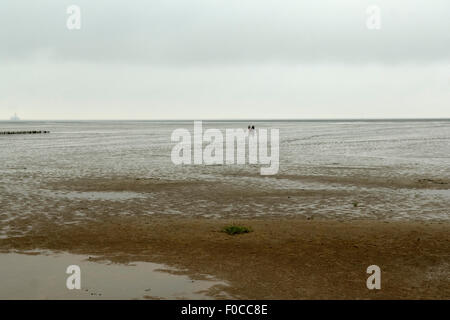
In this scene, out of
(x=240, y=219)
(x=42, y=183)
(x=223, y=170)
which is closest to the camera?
(x=240, y=219)

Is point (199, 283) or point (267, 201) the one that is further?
point (267, 201)

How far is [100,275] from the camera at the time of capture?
1116 centimetres

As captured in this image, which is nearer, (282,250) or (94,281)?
(94,281)

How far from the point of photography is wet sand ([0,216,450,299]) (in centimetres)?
1046

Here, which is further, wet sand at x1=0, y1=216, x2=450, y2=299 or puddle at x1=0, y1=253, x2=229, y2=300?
wet sand at x1=0, y1=216, x2=450, y2=299

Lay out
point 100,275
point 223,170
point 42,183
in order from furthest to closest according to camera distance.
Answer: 1. point 223,170
2. point 42,183
3. point 100,275

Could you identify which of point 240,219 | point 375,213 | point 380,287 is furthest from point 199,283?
point 375,213

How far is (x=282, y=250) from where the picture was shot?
1343 centimetres

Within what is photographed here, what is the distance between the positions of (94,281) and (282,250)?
232 inches

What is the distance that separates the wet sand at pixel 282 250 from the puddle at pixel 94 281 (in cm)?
58

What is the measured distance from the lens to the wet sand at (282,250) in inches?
412

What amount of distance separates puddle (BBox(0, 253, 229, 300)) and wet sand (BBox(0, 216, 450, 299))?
583 mm

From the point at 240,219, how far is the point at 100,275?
8.22 metres
